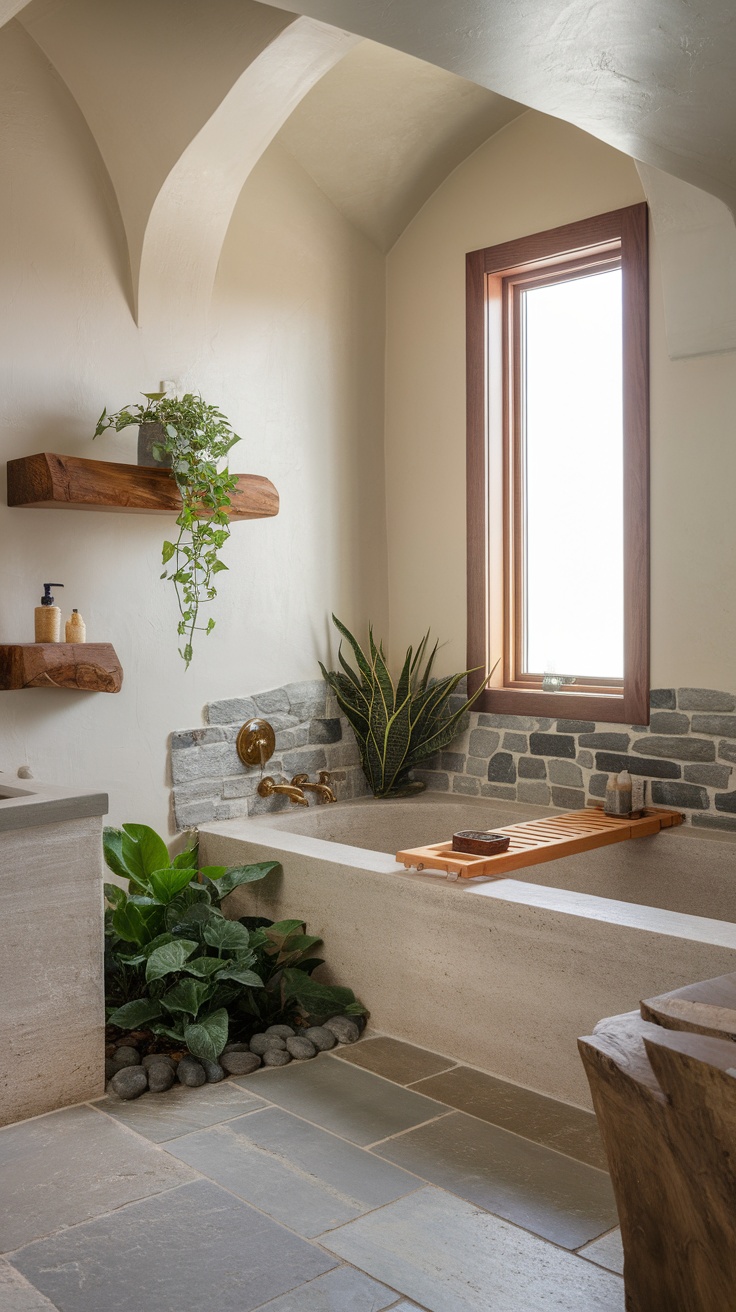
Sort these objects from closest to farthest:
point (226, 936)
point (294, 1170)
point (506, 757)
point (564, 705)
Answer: point (294, 1170) < point (226, 936) < point (564, 705) < point (506, 757)

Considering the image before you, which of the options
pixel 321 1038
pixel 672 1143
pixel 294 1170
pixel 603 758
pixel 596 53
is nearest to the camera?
pixel 672 1143

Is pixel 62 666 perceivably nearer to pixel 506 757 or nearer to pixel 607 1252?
pixel 506 757

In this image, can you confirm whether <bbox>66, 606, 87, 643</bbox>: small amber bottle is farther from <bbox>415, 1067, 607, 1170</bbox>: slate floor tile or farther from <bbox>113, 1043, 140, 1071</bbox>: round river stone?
<bbox>415, 1067, 607, 1170</bbox>: slate floor tile

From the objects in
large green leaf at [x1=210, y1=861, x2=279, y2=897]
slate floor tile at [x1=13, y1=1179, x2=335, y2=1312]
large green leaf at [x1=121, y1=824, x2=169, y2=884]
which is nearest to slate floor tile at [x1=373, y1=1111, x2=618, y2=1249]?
slate floor tile at [x1=13, y1=1179, x2=335, y2=1312]


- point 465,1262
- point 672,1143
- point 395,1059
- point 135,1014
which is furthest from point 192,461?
point 672,1143

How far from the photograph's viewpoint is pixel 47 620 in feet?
11.2

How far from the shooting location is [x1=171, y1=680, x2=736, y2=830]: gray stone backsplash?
3.75 m

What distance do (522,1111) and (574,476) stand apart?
96.2 inches

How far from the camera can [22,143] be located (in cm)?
349

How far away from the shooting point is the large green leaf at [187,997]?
3.01 m

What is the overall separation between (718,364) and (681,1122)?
110 inches

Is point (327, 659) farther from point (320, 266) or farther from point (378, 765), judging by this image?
point (320, 266)

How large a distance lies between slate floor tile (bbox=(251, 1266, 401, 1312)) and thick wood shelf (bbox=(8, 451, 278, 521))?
2291mm

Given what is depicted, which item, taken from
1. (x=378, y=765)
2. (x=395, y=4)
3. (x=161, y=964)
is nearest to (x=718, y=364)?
(x=378, y=765)
